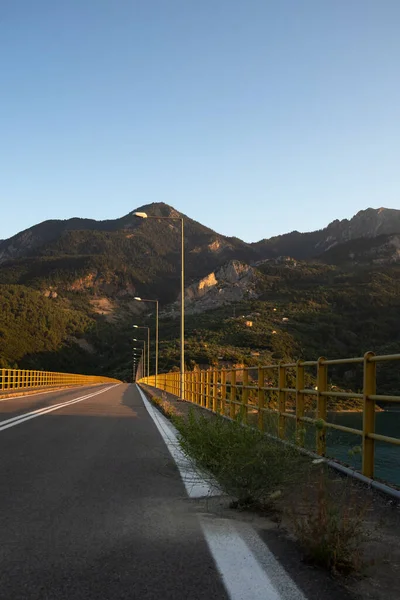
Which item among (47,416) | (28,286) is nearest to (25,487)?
(47,416)

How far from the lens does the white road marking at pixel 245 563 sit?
10.7 ft

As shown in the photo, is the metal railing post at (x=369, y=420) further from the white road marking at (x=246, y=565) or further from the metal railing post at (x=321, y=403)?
the white road marking at (x=246, y=565)

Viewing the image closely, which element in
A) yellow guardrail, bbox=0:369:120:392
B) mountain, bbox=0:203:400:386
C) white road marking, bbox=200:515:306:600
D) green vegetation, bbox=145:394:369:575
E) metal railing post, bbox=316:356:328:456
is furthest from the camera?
mountain, bbox=0:203:400:386

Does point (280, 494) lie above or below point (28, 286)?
below

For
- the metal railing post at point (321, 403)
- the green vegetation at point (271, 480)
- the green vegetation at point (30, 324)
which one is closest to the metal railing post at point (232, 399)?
the metal railing post at point (321, 403)

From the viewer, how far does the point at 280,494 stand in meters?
5.60

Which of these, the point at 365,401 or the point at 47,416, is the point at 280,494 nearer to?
the point at 365,401

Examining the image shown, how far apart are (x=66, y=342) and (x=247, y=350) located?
69.5m

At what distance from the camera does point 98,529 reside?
15.0 feet

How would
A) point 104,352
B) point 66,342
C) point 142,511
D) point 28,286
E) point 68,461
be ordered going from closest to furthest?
1. point 142,511
2. point 68,461
3. point 66,342
4. point 104,352
5. point 28,286

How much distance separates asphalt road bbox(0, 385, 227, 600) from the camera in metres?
3.35

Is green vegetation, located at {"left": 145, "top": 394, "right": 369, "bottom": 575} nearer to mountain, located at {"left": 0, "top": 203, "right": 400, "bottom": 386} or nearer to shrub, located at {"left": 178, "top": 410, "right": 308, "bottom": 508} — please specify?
shrub, located at {"left": 178, "top": 410, "right": 308, "bottom": 508}

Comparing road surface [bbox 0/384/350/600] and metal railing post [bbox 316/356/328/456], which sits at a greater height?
metal railing post [bbox 316/356/328/456]

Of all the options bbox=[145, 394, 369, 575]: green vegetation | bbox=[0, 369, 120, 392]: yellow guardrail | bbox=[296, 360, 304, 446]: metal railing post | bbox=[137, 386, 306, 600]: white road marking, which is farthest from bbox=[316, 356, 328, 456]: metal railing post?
bbox=[0, 369, 120, 392]: yellow guardrail
